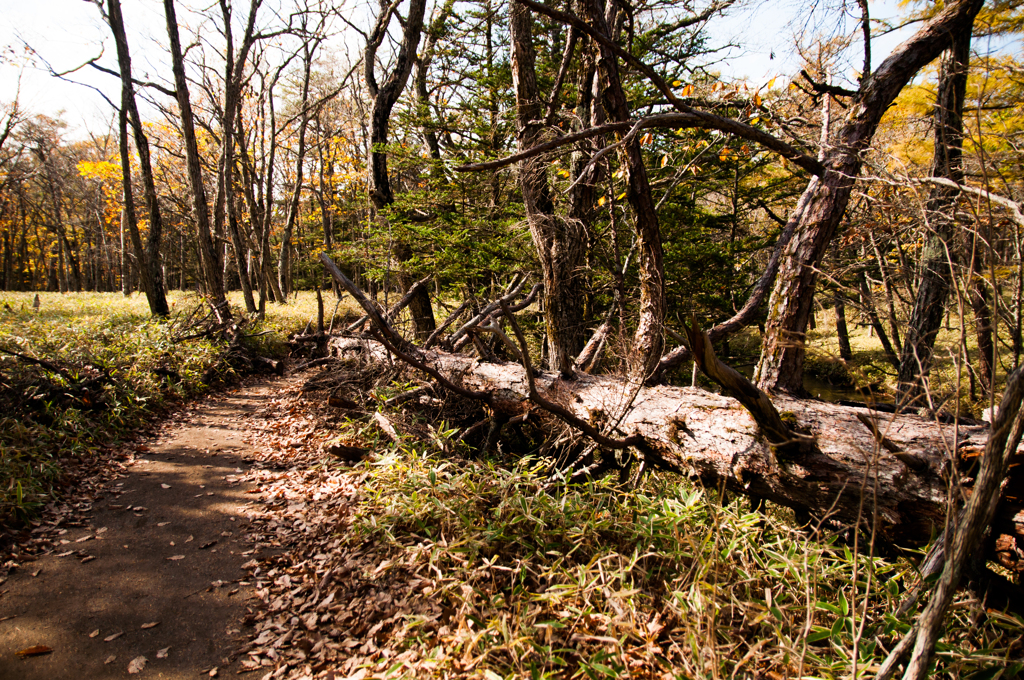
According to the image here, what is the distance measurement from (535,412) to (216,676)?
9.88ft

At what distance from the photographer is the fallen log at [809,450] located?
8.19 feet

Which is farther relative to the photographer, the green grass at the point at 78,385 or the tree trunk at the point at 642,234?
the green grass at the point at 78,385

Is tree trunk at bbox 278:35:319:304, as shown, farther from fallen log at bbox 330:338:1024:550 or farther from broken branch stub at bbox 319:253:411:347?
fallen log at bbox 330:338:1024:550

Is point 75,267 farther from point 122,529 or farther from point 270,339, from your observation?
point 122,529

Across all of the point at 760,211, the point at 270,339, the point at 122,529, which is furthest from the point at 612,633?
the point at 270,339

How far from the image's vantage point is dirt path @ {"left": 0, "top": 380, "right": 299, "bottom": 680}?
8.57 feet

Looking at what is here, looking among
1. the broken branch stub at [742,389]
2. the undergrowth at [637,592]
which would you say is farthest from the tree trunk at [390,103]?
the broken branch stub at [742,389]

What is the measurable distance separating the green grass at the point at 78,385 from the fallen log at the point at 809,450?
4953 millimetres

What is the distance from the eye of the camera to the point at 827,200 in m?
3.39

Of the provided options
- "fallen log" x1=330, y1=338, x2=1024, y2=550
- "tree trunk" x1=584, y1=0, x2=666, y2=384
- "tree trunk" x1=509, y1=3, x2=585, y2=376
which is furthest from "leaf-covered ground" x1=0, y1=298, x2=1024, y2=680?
"tree trunk" x1=509, y1=3, x2=585, y2=376

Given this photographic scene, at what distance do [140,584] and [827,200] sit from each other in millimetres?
5675

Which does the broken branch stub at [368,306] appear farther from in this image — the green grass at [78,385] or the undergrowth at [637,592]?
the green grass at [78,385]

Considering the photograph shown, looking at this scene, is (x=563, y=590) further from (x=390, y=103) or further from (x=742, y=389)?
(x=390, y=103)

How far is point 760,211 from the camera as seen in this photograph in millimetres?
9508
